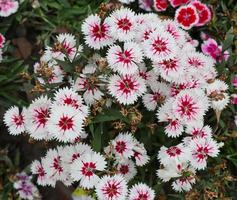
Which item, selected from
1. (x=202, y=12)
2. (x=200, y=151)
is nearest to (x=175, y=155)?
(x=200, y=151)

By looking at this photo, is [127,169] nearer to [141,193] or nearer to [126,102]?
[141,193]

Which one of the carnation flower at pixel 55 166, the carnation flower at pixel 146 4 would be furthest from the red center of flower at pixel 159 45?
the carnation flower at pixel 146 4

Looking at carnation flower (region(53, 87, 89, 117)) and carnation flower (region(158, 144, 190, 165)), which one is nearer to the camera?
carnation flower (region(53, 87, 89, 117))

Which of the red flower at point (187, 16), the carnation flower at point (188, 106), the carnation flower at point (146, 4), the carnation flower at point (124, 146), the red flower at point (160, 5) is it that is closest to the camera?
the carnation flower at point (188, 106)

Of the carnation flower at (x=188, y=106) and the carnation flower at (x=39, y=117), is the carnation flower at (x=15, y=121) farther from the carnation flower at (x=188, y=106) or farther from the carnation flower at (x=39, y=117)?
the carnation flower at (x=188, y=106)

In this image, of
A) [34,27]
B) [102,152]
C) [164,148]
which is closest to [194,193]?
[164,148]

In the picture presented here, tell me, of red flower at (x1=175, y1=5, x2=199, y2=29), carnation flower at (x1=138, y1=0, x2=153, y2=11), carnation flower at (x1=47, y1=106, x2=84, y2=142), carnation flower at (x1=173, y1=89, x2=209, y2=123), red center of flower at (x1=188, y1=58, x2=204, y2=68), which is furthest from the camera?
carnation flower at (x1=138, y1=0, x2=153, y2=11)

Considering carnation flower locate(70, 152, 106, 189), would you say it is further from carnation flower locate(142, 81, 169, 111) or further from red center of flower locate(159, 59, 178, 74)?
red center of flower locate(159, 59, 178, 74)

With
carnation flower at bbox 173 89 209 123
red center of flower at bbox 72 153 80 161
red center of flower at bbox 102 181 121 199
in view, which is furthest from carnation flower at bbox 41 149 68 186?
carnation flower at bbox 173 89 209 123

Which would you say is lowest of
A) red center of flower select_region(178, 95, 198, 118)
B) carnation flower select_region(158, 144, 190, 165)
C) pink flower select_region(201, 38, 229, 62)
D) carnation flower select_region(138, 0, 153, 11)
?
carnation flower select_region(158, 144, 190, 165)
